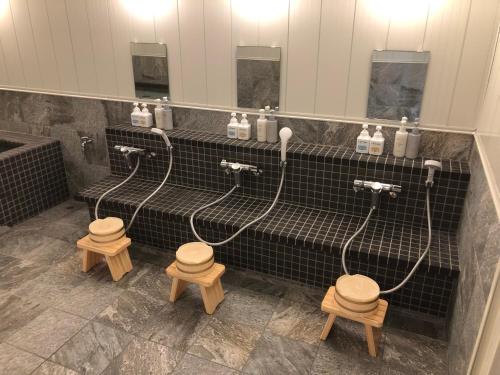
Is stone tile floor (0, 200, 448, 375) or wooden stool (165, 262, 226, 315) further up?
wooden stool (165, 262, 226, 315)

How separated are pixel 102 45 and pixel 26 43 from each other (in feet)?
2.56

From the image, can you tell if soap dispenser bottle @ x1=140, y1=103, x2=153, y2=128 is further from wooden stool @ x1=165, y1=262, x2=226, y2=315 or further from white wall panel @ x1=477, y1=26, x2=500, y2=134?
white wall panel @ x1=477, y1=26, x2=500, y2=134

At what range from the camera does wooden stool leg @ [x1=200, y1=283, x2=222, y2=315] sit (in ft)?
7.03

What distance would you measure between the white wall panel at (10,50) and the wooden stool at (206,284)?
2.32 metres

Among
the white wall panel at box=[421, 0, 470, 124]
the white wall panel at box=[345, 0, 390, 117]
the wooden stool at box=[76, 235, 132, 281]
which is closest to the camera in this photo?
the white wall panel at box=[421, 0, 470, 124]

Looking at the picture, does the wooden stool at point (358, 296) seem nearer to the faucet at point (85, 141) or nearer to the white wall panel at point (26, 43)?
the faucet at point (85, 141)

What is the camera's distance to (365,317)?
6.09ft

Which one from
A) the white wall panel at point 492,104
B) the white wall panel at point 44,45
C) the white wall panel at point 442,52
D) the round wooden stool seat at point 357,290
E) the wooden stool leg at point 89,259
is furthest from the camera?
the white wall panel at point 44,45

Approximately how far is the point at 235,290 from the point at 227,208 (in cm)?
52

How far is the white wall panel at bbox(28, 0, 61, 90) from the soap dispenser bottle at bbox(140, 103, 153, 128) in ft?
2.83

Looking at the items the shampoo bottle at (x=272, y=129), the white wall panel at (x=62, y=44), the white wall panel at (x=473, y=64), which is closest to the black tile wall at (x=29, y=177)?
the white wall panel at (x=62, y=44)

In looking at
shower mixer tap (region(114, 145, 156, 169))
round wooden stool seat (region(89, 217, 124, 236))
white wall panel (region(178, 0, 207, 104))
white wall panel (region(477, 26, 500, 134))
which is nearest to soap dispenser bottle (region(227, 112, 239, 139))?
white wall panel (region(178, 0, 207, 104))

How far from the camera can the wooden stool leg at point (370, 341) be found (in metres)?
1.87

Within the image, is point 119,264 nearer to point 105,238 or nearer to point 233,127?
point 105,238
